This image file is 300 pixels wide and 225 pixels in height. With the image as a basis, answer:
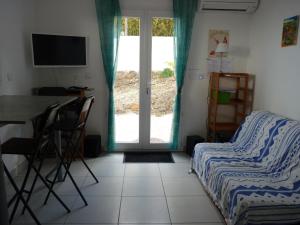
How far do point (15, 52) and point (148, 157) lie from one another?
88.7 inches

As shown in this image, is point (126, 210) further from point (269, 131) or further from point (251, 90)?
point (251, 90)

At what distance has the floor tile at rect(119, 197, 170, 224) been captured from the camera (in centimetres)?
229

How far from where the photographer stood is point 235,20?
384 centimetres

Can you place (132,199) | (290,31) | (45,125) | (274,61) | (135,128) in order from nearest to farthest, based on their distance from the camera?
1. (45,125)
2. (132,199)
3. (290,31)
4. (274,61)
5. (135,128)

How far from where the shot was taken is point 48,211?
7.79ft

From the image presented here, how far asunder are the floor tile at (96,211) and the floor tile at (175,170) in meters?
0.86

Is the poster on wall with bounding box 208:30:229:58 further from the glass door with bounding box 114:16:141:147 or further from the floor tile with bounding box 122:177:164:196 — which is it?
the floor tile with bounding box 122:177:164:196

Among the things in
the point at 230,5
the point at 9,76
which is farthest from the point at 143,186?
the point at 230,5

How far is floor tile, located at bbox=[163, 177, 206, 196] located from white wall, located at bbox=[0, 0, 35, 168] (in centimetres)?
184

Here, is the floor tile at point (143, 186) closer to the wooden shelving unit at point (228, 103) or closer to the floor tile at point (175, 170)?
the floor tile at point (175, 170)

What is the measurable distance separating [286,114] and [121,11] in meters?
2.58

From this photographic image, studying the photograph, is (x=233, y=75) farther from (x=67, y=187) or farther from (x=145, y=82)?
(x=67, y=187)

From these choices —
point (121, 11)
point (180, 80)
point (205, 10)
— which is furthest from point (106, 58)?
point (205, 10)

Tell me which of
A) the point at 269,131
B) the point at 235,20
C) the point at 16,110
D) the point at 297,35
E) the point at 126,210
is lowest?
the point at 126,210
